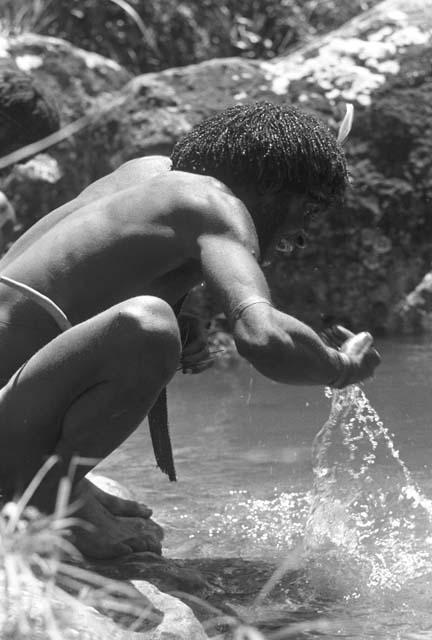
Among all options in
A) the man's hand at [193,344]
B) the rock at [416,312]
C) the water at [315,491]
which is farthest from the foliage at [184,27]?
the man's hand at [193,344]

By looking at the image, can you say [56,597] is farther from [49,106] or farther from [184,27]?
[184,27]

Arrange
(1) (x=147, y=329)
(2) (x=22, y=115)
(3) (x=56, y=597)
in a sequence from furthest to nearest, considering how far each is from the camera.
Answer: (2) (x=22, y=115) → (1) (x=147, y=329) → (3) (x=56, y=597)

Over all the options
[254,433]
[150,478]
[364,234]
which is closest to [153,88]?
[364,234]

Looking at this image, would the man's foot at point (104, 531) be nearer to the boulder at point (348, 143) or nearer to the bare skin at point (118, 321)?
the bare skin at point (118, 321)

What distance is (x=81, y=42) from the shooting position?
11312 mm

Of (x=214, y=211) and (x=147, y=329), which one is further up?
(x=214, y=211)

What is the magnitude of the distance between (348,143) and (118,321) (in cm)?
495

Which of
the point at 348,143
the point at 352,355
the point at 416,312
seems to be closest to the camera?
the point at 352,355

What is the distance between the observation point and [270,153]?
3.21m

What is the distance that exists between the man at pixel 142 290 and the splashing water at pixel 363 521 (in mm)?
569

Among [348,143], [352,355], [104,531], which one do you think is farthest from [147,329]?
[348,143]

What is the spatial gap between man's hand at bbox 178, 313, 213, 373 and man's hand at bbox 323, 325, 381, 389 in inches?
18.9

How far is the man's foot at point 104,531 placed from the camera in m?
3.18

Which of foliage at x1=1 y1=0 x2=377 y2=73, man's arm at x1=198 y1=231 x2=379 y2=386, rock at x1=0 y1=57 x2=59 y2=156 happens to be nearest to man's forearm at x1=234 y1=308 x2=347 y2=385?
man's arm at x1=198 y1=231 x2=379 y2=386
